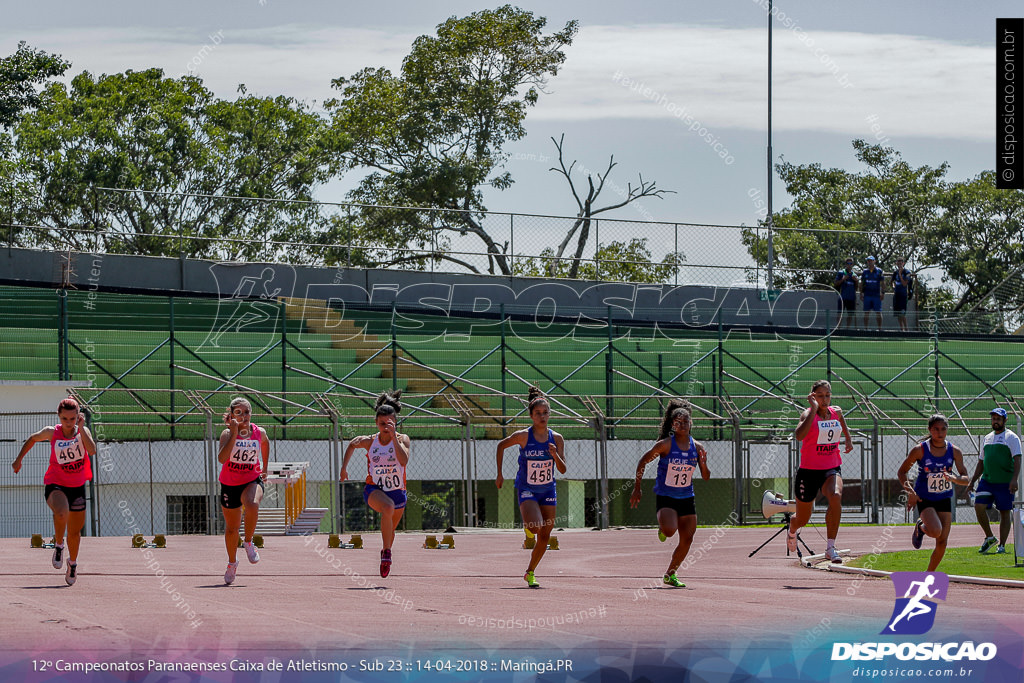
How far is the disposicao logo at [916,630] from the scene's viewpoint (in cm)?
890

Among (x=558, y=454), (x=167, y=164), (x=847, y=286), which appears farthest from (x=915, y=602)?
(x=167, y=164)

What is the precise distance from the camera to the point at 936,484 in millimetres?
13977

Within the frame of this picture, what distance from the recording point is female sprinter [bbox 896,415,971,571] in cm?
1383

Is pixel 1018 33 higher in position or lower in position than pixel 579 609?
higher

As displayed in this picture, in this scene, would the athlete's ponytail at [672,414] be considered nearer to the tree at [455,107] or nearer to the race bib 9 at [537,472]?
the race bib 9 at [537,472]

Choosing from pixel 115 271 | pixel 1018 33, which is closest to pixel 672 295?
pixel 115 271

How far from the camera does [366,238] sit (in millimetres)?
41000

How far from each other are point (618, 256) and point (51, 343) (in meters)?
16.7

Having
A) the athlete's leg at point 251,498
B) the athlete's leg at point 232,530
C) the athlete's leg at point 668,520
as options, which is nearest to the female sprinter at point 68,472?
the athlete's leg at point 232,530

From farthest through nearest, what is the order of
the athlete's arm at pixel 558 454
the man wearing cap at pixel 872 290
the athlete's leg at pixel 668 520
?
the man wearing cap at pixel 872 290 → the athlete's leg at pixel 668 520 → the athlete's arm at pixel 558 454

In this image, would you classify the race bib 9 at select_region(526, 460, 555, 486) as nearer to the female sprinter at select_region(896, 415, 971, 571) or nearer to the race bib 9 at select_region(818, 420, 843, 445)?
the race bib 9 at select_region(818, 420, 843, 445)

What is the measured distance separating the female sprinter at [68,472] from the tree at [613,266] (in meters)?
26.5

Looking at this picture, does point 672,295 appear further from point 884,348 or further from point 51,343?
point 51,343

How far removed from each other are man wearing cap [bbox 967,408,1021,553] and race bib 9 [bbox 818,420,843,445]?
3.38 metres
